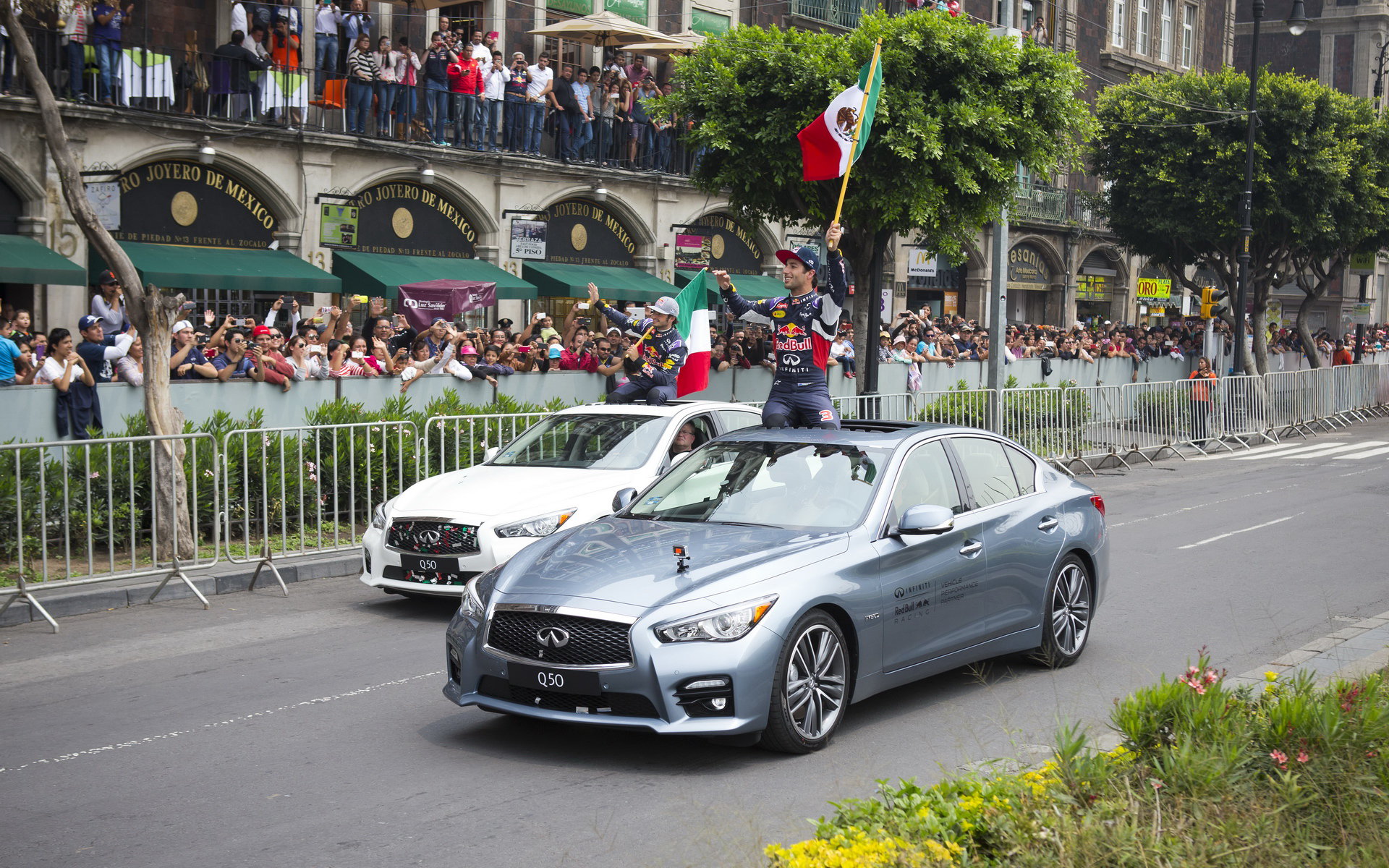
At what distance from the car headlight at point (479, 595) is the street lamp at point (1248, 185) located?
26602mm

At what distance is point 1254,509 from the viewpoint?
15938 millimetres

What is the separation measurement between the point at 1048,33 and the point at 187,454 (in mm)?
36964

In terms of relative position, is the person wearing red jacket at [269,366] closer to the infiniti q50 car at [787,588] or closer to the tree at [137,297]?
the tree at [137,297]

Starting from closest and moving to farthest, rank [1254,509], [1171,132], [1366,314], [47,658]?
[47,658]
[1254,509]
[1171,132]
[1366,314]

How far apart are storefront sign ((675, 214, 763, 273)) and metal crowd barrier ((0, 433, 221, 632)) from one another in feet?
66.9

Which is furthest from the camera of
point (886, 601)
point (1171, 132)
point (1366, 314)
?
point (1366, 314)

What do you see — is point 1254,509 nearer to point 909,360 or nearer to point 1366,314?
point 909,360

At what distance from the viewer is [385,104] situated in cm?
2431

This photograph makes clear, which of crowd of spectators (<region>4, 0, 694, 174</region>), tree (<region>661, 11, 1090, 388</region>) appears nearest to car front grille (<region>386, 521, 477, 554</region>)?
tree (<region>661, 11, 1090, 388</region>)

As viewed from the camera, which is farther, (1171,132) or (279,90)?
(1171,132)

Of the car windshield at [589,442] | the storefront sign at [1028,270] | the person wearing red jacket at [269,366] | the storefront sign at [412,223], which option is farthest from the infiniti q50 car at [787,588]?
the storefront sign at [1028,270]

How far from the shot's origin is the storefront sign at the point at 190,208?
2189 cm

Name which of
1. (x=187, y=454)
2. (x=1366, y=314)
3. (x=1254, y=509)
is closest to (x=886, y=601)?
(x=187, y=454)

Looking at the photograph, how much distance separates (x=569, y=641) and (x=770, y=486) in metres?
1.70
